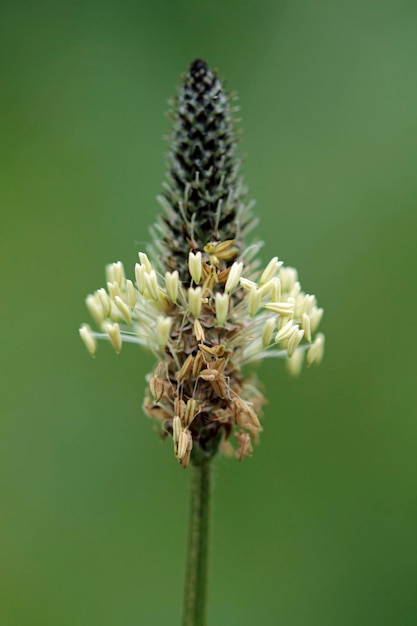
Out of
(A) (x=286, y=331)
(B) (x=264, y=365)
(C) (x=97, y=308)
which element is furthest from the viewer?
(B) (x=264, y=365)

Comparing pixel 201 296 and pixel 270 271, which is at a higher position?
pixel 270 271

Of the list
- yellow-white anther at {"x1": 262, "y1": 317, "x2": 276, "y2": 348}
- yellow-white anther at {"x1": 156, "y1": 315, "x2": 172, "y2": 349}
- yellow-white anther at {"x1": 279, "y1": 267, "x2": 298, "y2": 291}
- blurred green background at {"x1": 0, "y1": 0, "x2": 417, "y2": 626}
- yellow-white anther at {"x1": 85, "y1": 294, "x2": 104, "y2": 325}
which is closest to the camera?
yellow-white anther at {"x1": 156, "y1": 315, "x2": 172, "y2": 349}

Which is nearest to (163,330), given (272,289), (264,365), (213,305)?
(213,305)

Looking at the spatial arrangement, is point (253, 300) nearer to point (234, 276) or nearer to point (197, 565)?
point (234, 276)

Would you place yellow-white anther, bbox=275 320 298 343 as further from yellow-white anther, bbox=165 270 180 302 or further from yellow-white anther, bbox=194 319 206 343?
yellow-white anther, bbox=165 270 180 302

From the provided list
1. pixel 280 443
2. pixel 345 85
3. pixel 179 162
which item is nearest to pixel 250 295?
pixel 179 162

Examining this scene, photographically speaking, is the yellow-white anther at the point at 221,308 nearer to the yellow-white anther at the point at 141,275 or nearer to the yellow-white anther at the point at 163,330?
the yellow-white anther at the point at 163,330

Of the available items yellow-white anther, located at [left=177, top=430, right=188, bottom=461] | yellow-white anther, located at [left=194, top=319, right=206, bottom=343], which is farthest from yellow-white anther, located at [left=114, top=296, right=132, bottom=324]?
yellow-white anther, located at [left=177, top=430, right=188, bottom=461]
